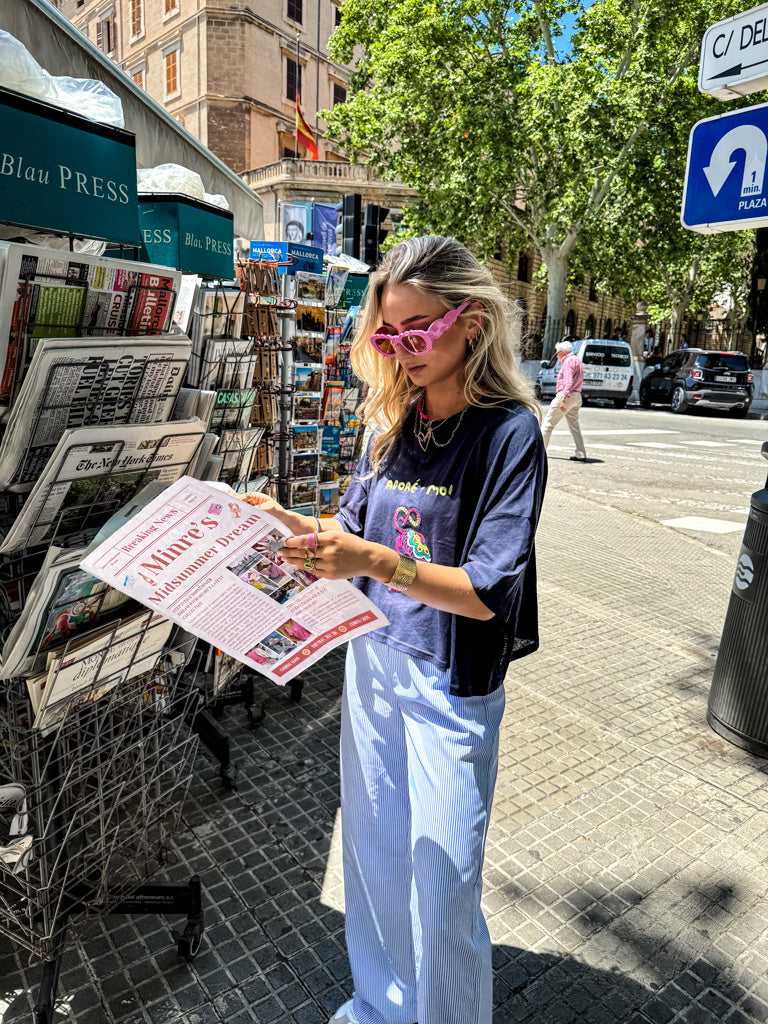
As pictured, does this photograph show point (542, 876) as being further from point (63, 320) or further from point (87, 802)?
point (63, 320)

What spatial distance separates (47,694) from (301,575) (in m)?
0.57

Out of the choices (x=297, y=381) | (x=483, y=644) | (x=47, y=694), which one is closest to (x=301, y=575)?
(x=483, y=644)

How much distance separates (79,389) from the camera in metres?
1.52

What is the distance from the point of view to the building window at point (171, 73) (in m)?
35.6

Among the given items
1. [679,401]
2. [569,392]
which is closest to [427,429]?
[569,392]

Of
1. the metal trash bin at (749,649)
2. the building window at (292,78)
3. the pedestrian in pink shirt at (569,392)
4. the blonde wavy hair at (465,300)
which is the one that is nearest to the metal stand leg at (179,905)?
the blonde wavy hair at (465,300)

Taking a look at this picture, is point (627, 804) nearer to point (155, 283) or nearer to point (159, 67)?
point (155, 283)

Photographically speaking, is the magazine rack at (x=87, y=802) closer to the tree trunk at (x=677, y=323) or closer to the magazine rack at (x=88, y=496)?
the magazine rack at (x=88, y=496)

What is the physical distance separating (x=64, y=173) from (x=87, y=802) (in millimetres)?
1590

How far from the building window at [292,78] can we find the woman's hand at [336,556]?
134 feet

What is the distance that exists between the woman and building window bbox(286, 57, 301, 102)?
40.5 metres

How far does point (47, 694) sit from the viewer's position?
1472 mm

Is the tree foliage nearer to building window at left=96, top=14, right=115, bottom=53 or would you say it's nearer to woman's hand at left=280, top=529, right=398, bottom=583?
building window at left=96, top=14, right=115, bottom=53

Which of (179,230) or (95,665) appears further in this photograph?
(179,230)
